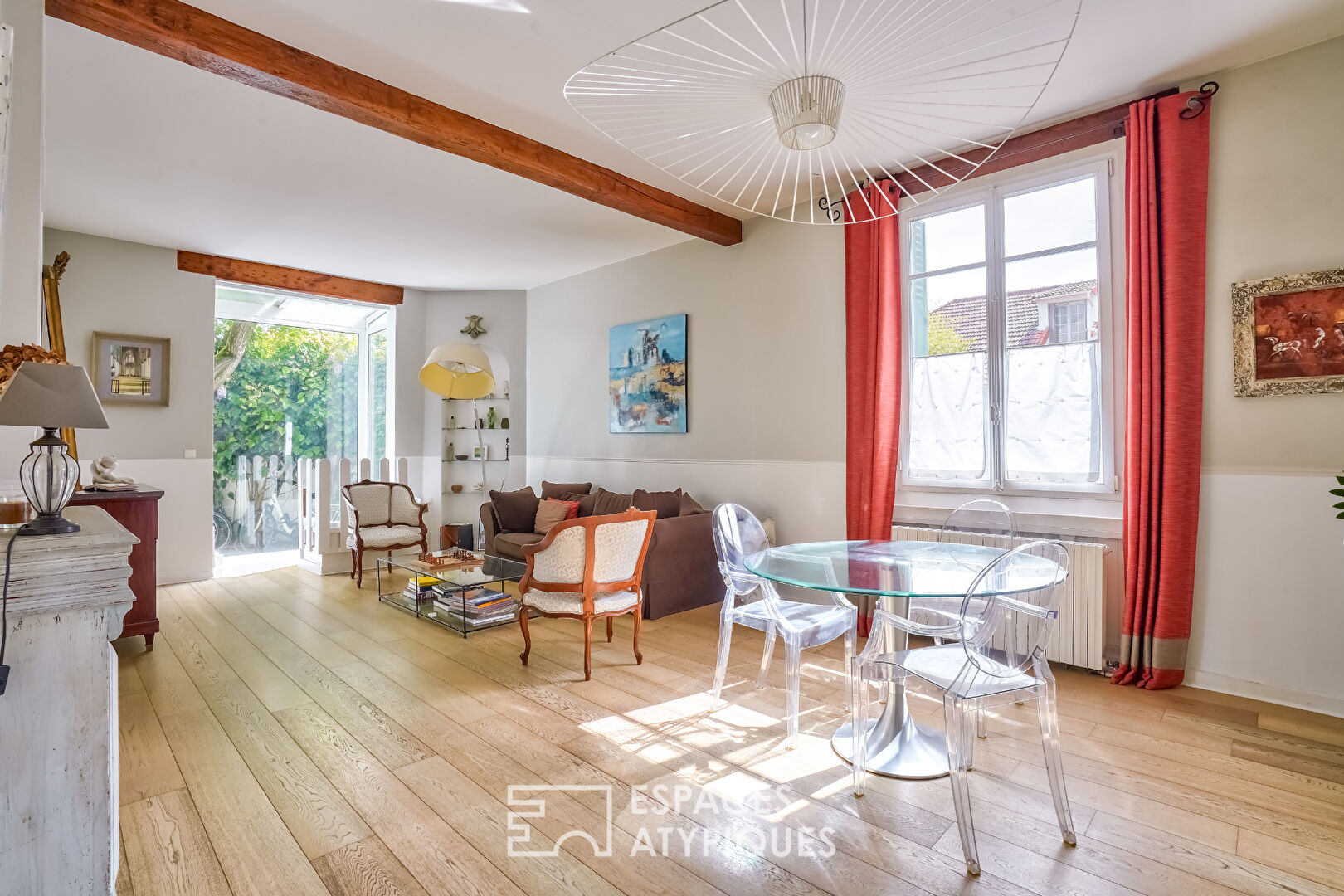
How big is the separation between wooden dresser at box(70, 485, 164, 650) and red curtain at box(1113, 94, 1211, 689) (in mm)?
5266

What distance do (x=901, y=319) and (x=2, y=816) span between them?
440cm

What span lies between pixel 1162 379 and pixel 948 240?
1495 mm

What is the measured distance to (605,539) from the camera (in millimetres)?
3512

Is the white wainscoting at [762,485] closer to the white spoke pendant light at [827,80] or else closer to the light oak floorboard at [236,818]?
the white spoke pendant light at [827,80]

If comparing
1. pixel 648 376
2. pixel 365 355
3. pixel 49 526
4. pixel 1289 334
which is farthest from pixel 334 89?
pixel 365 355

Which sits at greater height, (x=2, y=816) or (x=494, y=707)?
(x=2, y=816)

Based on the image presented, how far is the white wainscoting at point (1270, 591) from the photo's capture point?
297 centimetres

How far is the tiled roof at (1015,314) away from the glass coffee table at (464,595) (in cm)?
311

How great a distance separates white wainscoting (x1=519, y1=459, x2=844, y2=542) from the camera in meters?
4.73

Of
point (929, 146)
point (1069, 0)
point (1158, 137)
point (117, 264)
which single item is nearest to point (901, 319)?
point (929, 146)

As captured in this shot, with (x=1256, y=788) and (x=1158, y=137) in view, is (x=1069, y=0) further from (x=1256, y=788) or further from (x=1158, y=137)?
(x=1256, y=788)

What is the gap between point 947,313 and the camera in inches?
166

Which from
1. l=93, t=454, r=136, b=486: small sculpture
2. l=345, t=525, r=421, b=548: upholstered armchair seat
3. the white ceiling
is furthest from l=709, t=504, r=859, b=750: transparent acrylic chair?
l=93, t=454, r=136, b=486: small sculpture

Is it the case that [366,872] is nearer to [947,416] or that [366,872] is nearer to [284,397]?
[947,416]
